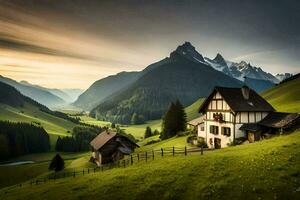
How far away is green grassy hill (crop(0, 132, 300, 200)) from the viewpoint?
28.8 metres

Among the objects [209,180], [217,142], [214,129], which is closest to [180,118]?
[214,129]

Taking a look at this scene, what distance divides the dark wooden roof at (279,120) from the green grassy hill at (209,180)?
479 inches

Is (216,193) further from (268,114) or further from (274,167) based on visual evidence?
(268,114)

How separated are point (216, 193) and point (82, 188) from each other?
18413 mm

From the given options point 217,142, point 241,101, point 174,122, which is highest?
point 241,101

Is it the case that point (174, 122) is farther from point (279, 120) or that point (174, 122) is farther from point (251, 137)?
point (279, 120)

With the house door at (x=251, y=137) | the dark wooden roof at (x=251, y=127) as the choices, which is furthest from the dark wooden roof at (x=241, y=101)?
the house door at (x=251, y=137)

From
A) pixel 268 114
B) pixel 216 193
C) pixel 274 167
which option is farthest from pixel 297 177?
pixel 268 114

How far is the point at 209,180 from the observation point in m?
32.2

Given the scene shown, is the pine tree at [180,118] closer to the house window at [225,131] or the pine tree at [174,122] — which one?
the pine tree at [174,122]

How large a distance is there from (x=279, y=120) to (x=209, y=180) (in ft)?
103

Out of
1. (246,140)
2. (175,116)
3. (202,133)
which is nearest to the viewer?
(246,140)

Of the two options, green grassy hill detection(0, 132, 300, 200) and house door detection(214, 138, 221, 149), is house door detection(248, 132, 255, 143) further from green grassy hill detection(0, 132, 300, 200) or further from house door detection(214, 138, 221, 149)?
green grassy hill detection(0, 132, 300, 200)

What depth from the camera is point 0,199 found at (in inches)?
1938
